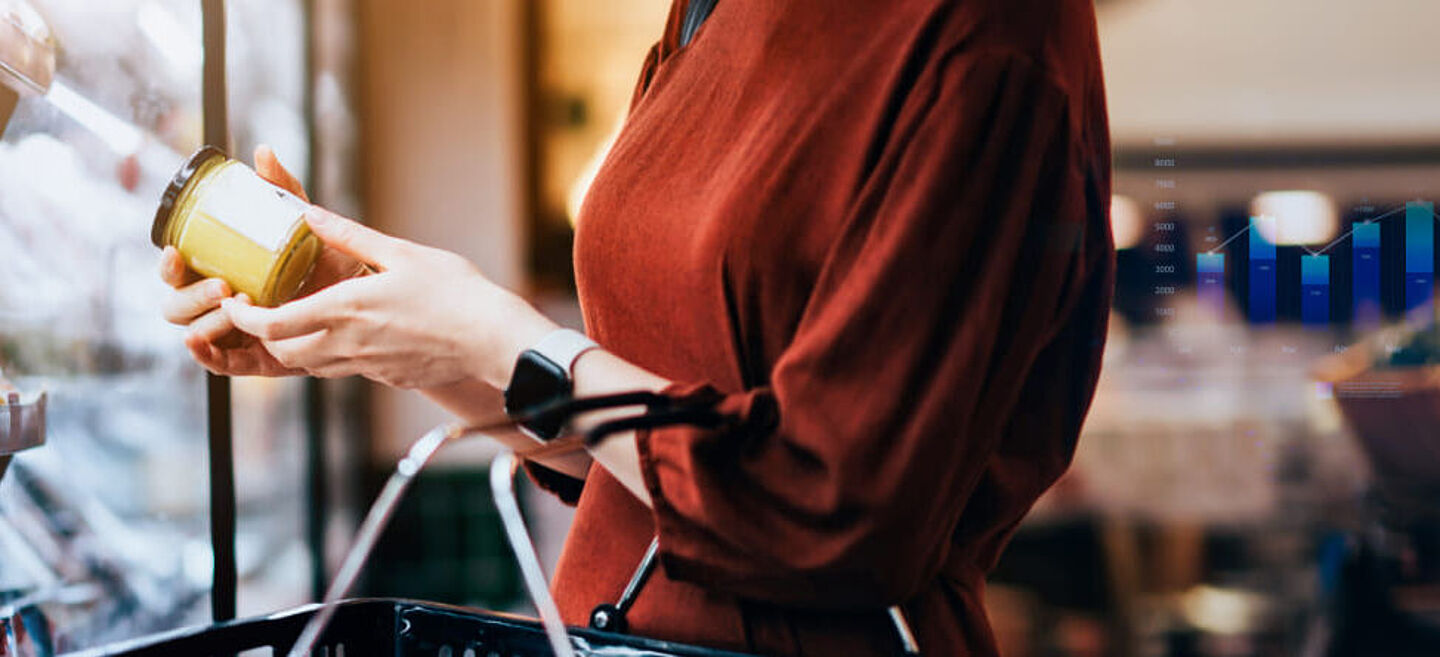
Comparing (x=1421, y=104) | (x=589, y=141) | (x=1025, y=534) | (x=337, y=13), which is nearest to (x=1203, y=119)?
(x=1421, y=104)

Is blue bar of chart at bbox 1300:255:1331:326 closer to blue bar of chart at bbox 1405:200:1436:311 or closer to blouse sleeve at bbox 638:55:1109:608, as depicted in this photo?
blue bar of chart at bbox 1405:200:1436:311

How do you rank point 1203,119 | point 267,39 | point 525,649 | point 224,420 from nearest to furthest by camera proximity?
point 525,649, point 224,420, point 267,39, point 1203,119

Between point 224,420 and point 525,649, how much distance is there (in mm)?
420

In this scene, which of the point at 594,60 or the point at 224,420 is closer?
the point at 224,420

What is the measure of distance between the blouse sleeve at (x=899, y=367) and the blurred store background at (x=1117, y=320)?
892 millimetres

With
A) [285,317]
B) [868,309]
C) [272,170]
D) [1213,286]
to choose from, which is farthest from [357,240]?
[1213,286]

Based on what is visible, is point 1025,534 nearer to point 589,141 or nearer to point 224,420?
point 589,141

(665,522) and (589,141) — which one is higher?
(589,141)

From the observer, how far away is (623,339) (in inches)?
23.4

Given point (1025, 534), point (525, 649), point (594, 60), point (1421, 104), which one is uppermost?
point (594, 60)

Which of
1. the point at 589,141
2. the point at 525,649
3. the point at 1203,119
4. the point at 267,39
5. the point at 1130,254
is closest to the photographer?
the point at 525,649

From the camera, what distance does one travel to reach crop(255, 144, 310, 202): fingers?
0.66 m

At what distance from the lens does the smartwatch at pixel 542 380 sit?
1.60 feet

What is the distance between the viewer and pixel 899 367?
450mm
